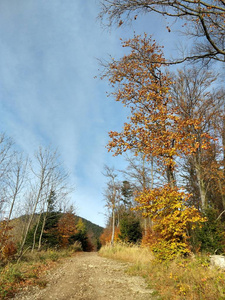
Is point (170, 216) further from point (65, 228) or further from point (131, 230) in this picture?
point (65, 228)

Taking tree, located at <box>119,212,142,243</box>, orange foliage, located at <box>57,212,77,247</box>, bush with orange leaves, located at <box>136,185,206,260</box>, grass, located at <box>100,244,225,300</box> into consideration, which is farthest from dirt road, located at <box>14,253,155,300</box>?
orange foliage, located at <box>57,212,77,247</box>

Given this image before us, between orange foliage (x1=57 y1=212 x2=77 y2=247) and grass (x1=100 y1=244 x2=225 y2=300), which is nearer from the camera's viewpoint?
grass (x1=100 y1=244 x2=225 y2=300)

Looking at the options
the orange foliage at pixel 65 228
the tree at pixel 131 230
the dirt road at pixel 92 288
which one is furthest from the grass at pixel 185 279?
the orange foliage at pixel 65 228

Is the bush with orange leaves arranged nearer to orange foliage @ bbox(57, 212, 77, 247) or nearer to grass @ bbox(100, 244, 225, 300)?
grass @ bbox(100, 244, 225, 300)

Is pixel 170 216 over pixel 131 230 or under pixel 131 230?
over

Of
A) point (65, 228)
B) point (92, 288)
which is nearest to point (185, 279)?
point (92, 288)

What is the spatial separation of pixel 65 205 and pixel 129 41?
21.3 m

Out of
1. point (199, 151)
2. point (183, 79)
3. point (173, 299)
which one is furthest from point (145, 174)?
point (173, 299)

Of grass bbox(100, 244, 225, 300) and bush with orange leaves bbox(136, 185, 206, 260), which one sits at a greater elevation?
bush with orange leaves bbox(136, 185, 206, 260)

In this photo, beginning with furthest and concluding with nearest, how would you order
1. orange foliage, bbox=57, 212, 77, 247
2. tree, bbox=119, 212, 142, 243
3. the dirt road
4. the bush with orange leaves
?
orange foliage, bbox=57, 212, 77, 247
tree, bbox=119, 212, 142, 243
the bush with orange leaves
the dirt road

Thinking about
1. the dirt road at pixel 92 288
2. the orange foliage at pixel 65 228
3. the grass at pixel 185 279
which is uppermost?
the orange foliage at pixel 65 228

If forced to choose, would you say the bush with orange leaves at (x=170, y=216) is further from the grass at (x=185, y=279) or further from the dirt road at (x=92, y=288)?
the dirt road at (x=92, y=288)

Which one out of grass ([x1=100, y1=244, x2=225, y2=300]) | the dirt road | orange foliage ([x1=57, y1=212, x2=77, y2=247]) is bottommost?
the dirt road

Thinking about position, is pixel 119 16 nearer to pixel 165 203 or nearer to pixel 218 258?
pixel 165 203
